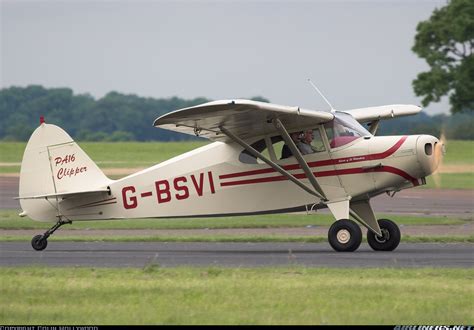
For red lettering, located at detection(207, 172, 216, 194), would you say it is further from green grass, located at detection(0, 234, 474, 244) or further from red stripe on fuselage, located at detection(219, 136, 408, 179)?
green grass, located at detection(0, 234, 474, 244)

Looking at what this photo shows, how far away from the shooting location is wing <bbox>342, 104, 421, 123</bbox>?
20.5 metres

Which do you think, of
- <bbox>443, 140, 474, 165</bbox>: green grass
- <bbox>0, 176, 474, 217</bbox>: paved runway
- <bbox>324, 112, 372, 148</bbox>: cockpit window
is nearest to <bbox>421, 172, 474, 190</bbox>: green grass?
<bbox>0, 176, 474, 217</bbox>: paved runway

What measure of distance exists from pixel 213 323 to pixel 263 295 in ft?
5.35

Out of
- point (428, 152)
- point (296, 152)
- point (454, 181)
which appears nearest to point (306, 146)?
point (296, 152)

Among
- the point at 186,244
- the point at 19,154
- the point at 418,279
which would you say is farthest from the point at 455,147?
the point at 418,279

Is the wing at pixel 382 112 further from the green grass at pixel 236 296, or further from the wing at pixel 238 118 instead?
the green grass at pixel 236 296

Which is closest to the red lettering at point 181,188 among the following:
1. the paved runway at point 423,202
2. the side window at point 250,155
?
the side window at point 250,155

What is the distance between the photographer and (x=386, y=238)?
1834 cm

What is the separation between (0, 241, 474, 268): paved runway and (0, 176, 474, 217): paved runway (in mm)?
10234

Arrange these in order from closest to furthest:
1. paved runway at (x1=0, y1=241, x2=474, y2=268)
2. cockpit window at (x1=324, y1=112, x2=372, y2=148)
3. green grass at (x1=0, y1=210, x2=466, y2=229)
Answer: paved runway at (x1=0, y1=241, x2=474, y2=268)
cockpit window at (x1=324, y1=112, x2=372, y2=148)
green grass at (x1=0, y1=210, x2=466, y2=229)

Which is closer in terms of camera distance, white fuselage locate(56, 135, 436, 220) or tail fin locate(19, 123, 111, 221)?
white fuselage locate(56, 135, 436, 220)

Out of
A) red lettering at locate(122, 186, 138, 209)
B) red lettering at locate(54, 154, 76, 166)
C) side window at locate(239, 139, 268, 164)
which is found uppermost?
red lettering at locate(54, 154, 76, 166)

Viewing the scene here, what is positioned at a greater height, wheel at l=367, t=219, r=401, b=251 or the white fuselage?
the white fuselage

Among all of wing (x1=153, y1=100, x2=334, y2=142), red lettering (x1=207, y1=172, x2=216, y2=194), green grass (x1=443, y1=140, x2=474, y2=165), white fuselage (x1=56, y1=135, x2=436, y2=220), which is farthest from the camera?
green grass (x1=443, y1=140, x2=474, y2=165)
